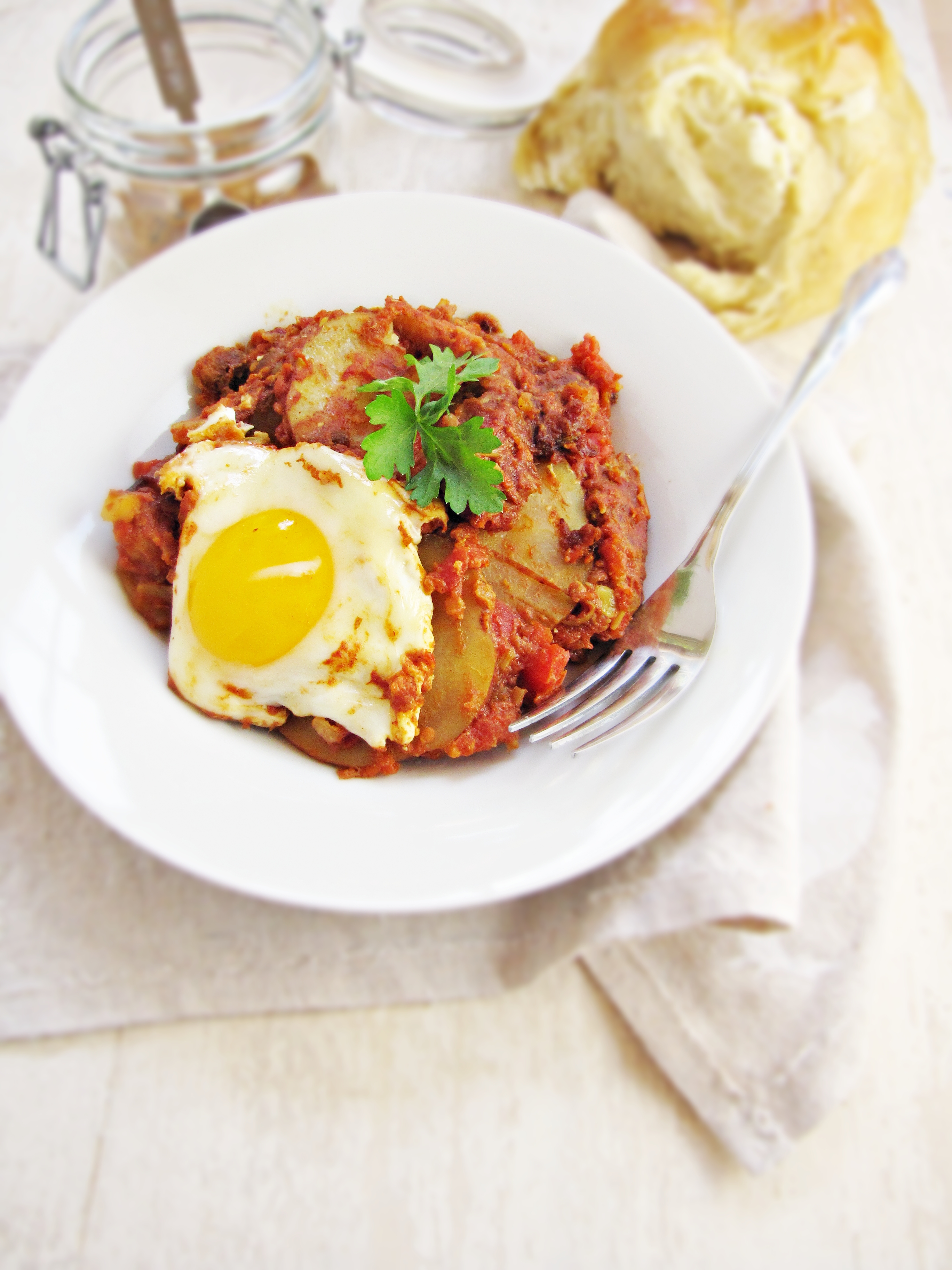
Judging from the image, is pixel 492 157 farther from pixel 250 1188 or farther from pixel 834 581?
pixel 250 1188

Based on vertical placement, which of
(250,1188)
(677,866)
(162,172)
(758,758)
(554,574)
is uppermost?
(162,172)

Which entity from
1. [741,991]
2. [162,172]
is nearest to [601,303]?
[162,172]

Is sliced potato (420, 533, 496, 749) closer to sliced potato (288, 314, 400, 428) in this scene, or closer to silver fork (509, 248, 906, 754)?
silver fork (509, 248, 906, 754)

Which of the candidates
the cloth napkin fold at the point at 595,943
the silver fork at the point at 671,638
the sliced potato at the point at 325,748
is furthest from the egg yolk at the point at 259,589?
the cloth napkin fold at the point at 595,943

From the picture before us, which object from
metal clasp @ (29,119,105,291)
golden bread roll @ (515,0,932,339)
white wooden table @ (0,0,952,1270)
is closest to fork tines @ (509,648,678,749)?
white wooden table @ (0,0,952,1270)

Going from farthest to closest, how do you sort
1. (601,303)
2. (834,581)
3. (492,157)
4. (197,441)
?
(492,157) → (834,581) → (601,303) → (197,441)

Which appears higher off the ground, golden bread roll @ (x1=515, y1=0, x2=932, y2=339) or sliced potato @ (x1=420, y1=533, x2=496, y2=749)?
golden bread roll @ (x1=515, y1=0, x2=932, y2=339)
